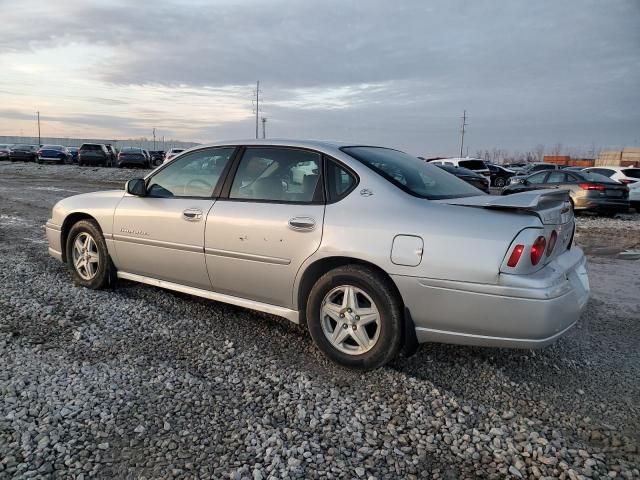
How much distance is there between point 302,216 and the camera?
361 centimetres

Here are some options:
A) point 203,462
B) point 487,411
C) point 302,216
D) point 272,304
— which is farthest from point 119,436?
point 487,411

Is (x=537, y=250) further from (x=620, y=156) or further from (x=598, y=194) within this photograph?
(x=620, y=156)

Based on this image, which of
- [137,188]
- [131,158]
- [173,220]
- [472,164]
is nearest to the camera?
[173,220]

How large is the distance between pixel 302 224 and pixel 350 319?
0.73m

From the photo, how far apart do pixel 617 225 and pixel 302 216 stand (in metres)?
11.2

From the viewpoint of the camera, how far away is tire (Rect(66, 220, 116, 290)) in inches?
195

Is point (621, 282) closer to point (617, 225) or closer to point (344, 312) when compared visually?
point (344, 312)

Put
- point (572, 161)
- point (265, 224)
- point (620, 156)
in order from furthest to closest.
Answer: point (572, 161)
point (620, 156)
point (265, 224)

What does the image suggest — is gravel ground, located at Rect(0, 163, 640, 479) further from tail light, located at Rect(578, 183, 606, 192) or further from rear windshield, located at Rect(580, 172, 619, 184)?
rear windshield, located at Rect(580, 172, 619, 184)

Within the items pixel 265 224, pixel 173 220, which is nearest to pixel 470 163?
pixel 173 220

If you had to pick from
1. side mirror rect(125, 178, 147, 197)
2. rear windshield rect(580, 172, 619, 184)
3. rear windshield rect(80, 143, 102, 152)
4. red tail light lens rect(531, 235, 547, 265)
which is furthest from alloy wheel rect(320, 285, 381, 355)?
rear windshield rect(80, 143, 102, 152)

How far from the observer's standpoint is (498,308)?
9.80 ft

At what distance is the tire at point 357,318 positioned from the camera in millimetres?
3273

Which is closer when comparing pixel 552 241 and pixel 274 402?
pixel 274 402
